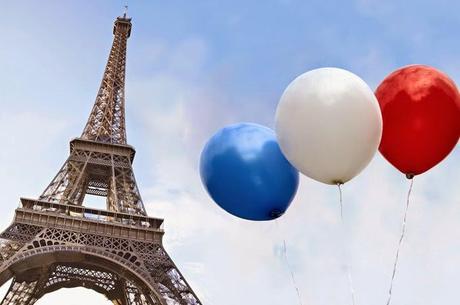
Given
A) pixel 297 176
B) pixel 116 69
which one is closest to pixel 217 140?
pixel 297 176

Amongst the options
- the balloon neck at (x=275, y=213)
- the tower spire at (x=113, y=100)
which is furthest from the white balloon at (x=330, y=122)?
the tower spire at (x=113, y=100)

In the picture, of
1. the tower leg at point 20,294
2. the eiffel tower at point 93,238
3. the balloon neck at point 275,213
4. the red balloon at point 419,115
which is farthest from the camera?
the tower leg at point 20,294

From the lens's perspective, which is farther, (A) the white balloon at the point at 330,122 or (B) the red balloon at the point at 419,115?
(B) the red balloon at the point at 419,115

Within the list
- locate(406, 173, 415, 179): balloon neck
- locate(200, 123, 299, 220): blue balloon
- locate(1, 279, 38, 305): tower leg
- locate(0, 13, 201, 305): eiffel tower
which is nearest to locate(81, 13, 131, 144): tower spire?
locate(0, 13, 201, 305): eiffel tower

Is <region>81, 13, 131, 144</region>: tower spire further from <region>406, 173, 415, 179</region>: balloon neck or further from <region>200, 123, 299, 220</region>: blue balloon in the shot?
<region>406, 173, 415, 179</region>: balloon neck

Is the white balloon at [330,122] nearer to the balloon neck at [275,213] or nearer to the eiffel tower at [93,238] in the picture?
the balloon neck at [275,213]

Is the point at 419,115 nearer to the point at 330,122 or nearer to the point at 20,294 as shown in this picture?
the point at 330,122

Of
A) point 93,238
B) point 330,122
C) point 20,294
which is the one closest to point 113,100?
point 93,238

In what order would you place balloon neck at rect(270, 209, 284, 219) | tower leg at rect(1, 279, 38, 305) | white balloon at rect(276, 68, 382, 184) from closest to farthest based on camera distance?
1. white balloon at rect(276, 68, 382, 184)
2. balloon neck at rect(270, 209, 284, 219)
3. tower leg at rect(1, 279, 38, 305)
